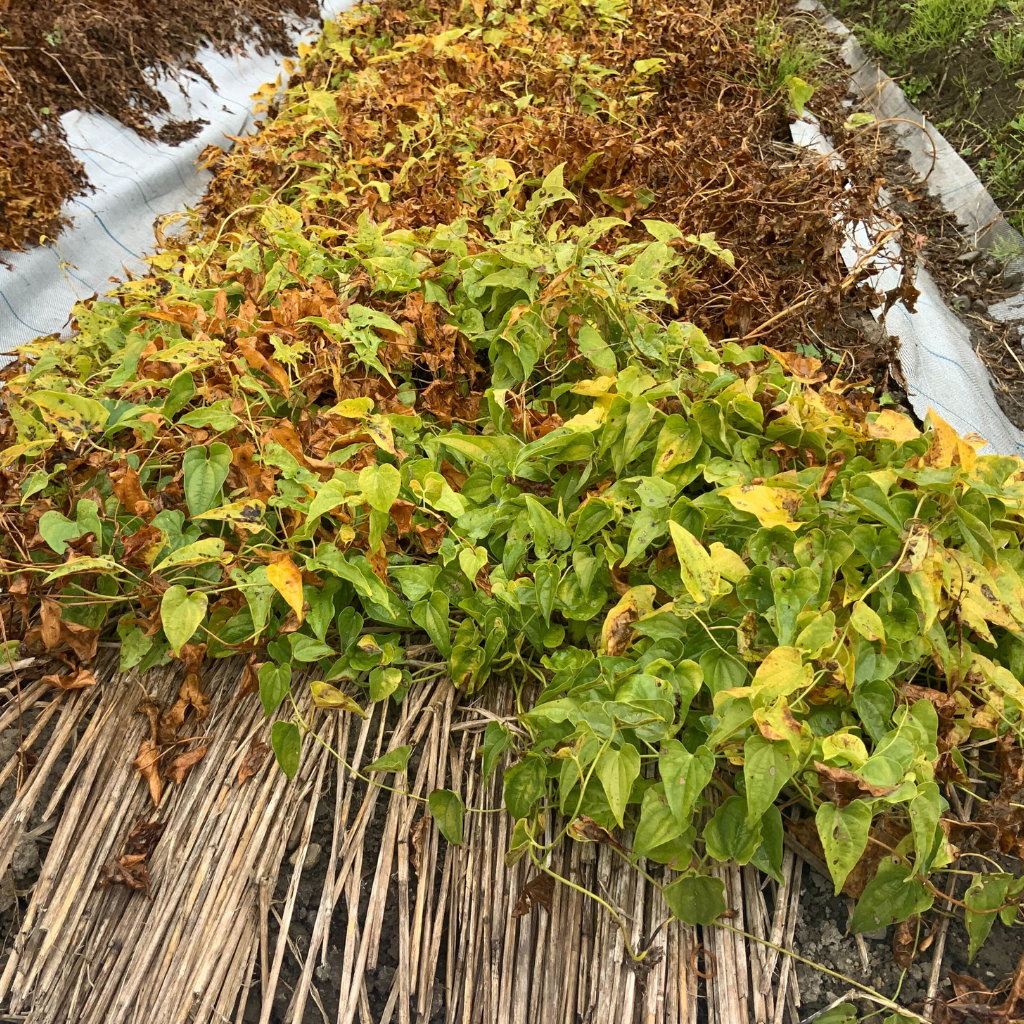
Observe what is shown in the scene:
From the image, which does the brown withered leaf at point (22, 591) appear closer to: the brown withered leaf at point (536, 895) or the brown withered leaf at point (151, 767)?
the brown withered leaf at point (151, 767)

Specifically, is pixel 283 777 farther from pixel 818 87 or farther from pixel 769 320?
pixel 818 87

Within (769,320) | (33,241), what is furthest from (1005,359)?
(33,241)

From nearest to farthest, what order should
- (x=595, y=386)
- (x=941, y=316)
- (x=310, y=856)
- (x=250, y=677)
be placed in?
(x=310, y=856) → (x=250, y=677) → (x=595, y=386) → (x=941, y=316)

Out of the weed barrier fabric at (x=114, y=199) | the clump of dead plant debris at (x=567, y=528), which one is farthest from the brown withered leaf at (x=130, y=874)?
the weed barrier fabric at (x=114, y=199)

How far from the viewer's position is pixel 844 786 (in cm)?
91

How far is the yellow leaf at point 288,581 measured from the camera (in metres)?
1.07

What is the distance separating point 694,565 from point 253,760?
0.77 metres

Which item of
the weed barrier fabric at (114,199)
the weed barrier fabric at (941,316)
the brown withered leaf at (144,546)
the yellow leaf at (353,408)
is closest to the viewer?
the brown withered leaf at (144,546)

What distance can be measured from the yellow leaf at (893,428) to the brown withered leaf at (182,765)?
1.25m

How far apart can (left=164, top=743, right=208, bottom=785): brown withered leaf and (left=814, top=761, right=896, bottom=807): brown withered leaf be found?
0.94m

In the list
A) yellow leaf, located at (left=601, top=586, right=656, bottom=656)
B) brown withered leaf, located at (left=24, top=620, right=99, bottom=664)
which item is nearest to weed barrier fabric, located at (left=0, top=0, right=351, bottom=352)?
brown withered leaf, located at (left=24, top=620, right=99, bottom=664)

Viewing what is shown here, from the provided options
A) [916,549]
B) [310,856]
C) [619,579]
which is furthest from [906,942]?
[310,856]

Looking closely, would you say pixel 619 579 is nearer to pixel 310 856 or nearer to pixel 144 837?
pixel 310 856

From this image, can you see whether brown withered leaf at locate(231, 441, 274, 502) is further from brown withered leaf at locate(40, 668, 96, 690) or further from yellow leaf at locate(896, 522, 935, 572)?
yellow leaf at locate(896, 522, 935, 572)
